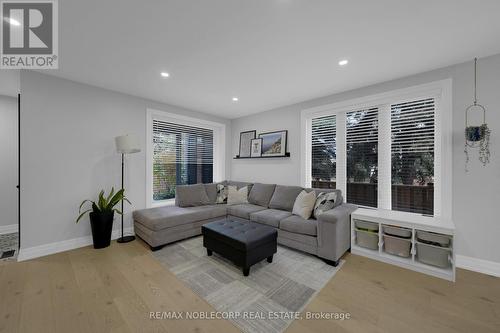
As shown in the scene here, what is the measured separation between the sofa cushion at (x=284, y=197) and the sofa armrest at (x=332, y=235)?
35.2 inches

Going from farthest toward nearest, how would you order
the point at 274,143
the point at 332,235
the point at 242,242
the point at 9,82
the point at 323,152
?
the point at 274,143
the point at 323,152
the point at 9,82
the point at 332,235
the point at 242,242

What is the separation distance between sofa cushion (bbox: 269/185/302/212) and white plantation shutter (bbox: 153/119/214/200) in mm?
2036

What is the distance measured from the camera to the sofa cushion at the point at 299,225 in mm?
2641

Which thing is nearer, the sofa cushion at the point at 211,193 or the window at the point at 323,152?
the window at the point at 323,152

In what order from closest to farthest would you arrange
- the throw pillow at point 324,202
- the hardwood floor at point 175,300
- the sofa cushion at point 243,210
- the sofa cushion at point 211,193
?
the hardwood floor at point 175,300, the throw pillow at point 324,202, the sofa cushion at point 243,210, the sofa cushion at point 211,193

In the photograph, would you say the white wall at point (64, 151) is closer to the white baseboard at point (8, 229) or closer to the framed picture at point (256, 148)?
the white baseboard at point (8, 229)

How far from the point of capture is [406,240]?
240cm

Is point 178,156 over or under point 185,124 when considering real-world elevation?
under

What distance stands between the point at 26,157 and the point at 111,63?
170 centimetres

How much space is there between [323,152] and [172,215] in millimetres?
2873

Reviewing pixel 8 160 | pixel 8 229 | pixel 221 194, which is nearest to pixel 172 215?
pixel 221 194

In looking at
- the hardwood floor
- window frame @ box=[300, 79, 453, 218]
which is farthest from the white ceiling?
the hardwood floor

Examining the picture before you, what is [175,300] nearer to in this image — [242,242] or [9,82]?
[242,242]

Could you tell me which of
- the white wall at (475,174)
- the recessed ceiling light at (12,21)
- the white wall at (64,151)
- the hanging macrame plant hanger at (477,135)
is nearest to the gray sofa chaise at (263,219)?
the white wall at (64,151)
